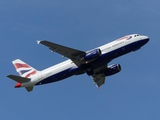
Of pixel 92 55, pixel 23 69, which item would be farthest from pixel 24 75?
pixel 92 55

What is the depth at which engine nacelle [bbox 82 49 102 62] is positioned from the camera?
78500mm

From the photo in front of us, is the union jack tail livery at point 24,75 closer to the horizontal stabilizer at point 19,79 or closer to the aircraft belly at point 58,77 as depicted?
the horizontal stabilizer at point 19,79

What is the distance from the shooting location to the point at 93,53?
7862 cm

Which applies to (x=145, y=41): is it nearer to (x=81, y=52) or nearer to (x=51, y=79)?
(x=81, y=52)

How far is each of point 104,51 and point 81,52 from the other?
426cm

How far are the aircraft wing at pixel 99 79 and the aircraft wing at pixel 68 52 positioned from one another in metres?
9.10

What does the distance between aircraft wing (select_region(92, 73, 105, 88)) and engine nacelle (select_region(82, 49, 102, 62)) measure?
10071mm

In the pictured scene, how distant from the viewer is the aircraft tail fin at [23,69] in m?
87.2

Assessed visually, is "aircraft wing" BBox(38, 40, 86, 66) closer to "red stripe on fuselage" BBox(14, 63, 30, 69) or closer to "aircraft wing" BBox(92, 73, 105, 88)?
"aircraft wing" BBox(92, 73, 105, 88)

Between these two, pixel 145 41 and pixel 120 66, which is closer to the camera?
pixel 145 41

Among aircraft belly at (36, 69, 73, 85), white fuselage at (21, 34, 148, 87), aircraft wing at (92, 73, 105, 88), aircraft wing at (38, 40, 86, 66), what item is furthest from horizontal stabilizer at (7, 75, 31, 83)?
aircraft wing at (92, 73, 105, 88)

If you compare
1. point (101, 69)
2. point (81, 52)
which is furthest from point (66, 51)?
point (101, 69)

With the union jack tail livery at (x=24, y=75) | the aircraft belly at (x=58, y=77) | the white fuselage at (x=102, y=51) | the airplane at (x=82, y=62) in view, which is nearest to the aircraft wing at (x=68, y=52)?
the airplane at (x=82, y=62)

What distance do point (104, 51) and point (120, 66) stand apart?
968cm
